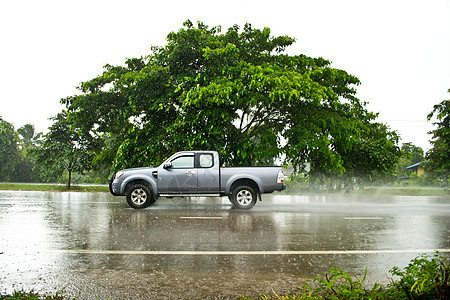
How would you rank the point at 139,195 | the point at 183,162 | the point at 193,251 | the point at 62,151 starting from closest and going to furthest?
the point at 193,251 → the point at 139,195 → the point at 183,162 → the point at 62,151

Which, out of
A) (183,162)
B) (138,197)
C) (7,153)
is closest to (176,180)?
(183,162)

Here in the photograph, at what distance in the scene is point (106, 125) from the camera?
73.3 ft

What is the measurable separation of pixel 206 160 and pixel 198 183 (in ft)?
3.10

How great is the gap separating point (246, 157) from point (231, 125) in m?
1.97

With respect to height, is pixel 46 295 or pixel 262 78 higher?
pixel 262 78

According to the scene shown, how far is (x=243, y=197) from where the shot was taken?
43.1ft

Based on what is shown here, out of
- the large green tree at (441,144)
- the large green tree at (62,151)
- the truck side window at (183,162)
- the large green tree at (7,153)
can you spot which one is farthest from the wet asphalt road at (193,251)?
the large green tree at (7,153)

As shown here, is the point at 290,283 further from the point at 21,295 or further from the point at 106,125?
the point at 106,125

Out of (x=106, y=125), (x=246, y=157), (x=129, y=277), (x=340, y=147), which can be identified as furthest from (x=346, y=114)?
(x=129, y=277)

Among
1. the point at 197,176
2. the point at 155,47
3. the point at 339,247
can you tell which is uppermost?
the point at 155,47

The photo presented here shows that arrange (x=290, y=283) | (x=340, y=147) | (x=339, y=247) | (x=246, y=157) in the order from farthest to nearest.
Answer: (x=340, y=147)
(x=246, y=157)
(x=339, y=247)
(x=290, y=283)

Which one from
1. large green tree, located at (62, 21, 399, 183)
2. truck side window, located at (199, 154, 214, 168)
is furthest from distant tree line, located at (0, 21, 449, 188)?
truck side window, located at (199, 154, 214, 168)

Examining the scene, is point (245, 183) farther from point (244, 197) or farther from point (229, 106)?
point (229, 106)

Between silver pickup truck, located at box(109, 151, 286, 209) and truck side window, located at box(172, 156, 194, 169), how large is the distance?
0.27ft
